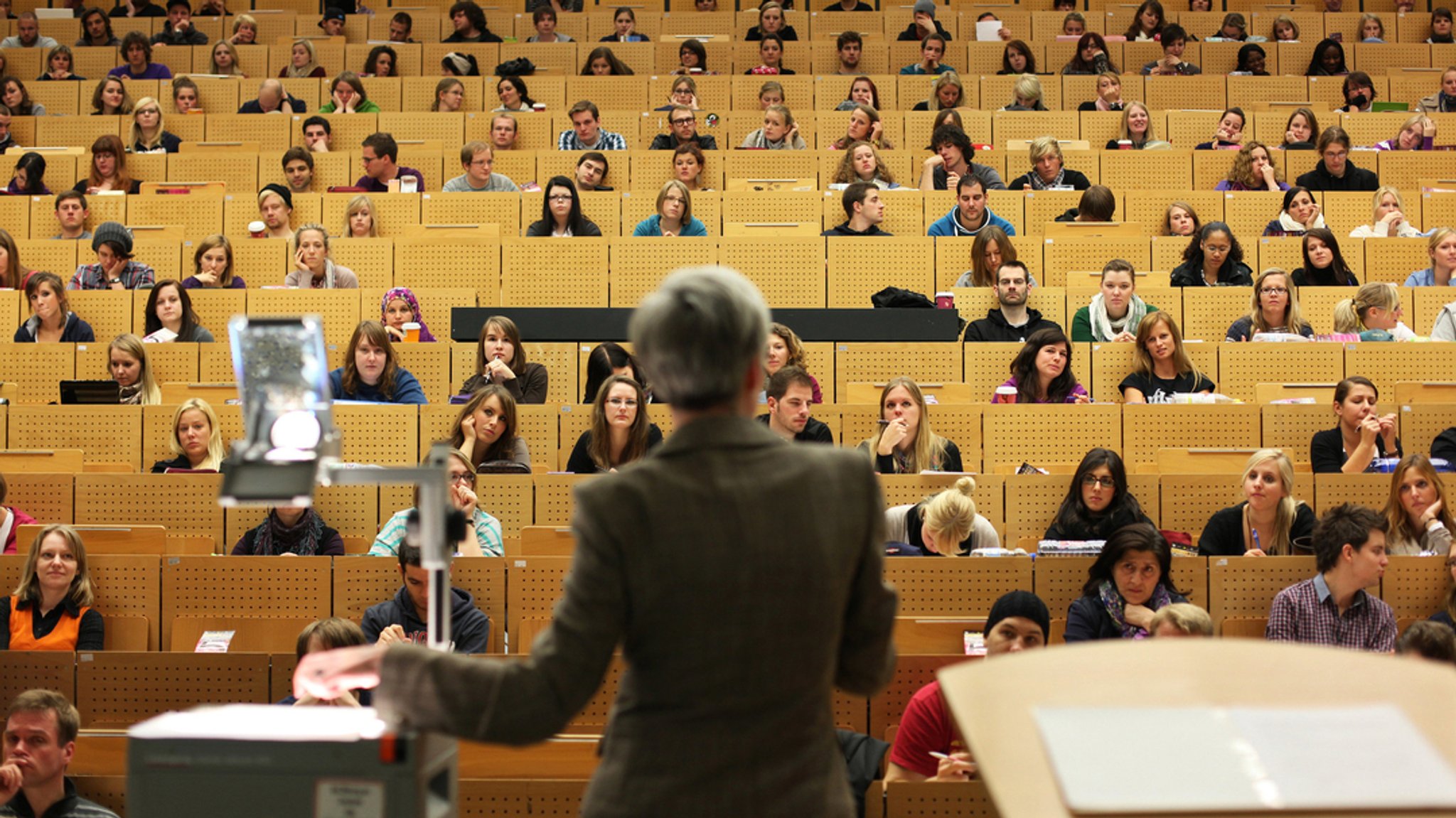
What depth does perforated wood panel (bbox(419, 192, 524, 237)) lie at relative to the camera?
9016 millimetres

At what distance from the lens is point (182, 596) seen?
17.7 feet

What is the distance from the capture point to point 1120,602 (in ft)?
16.3

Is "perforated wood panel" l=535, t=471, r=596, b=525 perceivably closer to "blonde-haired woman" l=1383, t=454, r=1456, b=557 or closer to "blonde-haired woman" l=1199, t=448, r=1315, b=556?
"blonde-haired woman" l=1199, t=448, r=1315, b=556

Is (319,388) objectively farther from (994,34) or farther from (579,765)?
(994,34)

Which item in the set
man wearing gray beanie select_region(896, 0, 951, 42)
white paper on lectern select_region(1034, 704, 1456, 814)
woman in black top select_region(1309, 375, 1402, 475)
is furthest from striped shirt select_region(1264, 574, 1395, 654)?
man wearing gray beanie select_region(896, 0, 951, 42)

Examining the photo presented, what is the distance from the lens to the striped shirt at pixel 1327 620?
15.7 feet

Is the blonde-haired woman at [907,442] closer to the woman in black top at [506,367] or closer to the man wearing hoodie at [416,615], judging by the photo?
the woman in black top at [506,367]

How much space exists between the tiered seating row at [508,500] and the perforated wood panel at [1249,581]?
74 cm

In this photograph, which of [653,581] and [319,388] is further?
[319,388]

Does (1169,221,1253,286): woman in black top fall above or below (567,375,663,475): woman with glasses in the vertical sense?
above

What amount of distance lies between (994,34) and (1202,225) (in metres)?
3.90

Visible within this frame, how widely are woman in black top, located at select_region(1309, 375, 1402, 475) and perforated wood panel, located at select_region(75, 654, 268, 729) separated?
4.51 meters

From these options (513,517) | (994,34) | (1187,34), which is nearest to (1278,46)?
(1187,34)

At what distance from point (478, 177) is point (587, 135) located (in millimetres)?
1119
